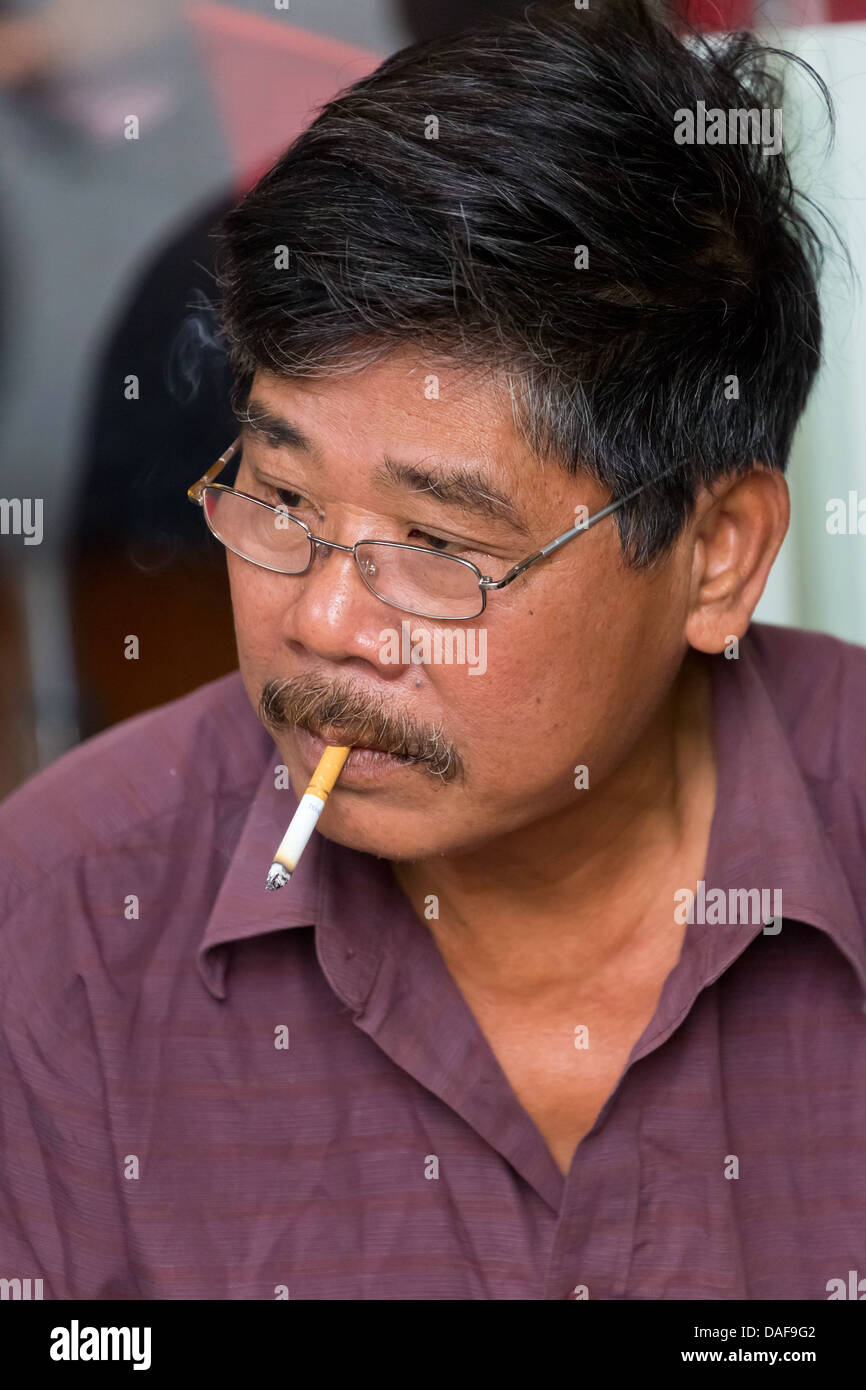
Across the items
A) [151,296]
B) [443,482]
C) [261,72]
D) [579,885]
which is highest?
[261,72]

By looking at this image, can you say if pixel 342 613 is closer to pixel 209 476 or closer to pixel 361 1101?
pixel 209 476

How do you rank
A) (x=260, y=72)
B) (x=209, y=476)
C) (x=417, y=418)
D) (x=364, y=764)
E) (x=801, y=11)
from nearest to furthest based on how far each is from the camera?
(x=417, y=418), (x=364, y=764), (x=209, y=476), (x=801, y=11), (x=260, y=72)

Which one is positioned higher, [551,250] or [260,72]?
[260,72]

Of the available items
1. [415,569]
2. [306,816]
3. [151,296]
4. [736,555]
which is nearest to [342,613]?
[415,569]

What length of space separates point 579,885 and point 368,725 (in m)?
0.45

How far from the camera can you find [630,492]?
1.43m

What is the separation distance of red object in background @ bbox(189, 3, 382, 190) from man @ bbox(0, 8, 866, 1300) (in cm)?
85

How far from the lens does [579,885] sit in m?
1.71

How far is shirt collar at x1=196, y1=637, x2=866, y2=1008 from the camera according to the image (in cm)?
157

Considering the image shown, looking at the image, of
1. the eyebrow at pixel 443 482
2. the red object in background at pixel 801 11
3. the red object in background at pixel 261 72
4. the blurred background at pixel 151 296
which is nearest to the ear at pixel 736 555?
the eyebrow at pixel 443 482

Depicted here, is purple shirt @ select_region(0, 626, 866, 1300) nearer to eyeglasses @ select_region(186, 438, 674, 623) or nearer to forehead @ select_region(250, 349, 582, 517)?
eyeglasses @ select_region(186, 438, 674, 623)

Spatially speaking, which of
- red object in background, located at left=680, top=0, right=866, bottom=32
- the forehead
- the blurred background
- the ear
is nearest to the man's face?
the forehead

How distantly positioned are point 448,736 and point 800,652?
0.69 metres

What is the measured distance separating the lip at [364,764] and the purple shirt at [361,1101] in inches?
8.8
